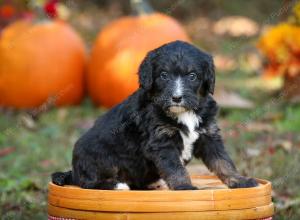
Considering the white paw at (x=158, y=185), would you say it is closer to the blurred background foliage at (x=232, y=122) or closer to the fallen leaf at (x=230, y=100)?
the blurred background foliage at (x=232, y=122)

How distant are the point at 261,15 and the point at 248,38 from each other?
240cm

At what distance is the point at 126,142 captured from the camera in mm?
4574

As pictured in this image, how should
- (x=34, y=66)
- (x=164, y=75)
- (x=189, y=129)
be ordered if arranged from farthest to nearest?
(x=34, y=66) < (x=189, y=129) < (x=164, y=75)

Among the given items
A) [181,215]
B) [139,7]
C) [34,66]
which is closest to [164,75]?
[181,215]

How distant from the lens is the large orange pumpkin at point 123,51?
390 inches

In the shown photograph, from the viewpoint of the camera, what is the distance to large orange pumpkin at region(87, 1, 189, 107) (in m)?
9.91

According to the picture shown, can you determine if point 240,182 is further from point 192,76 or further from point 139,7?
point 139,7

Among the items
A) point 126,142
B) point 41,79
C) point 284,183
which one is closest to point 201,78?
point 126,142

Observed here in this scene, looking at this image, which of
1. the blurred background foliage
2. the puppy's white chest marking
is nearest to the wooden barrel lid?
the puppy's white chest marking

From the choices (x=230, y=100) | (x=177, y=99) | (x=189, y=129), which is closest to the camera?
(x=177, y=99)

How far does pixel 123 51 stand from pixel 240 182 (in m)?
5.89

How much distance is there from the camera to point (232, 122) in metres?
9.12

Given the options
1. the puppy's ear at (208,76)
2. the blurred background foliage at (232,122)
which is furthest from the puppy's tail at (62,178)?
the puppy's ear at (208,76)

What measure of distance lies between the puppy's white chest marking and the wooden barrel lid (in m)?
0.55
